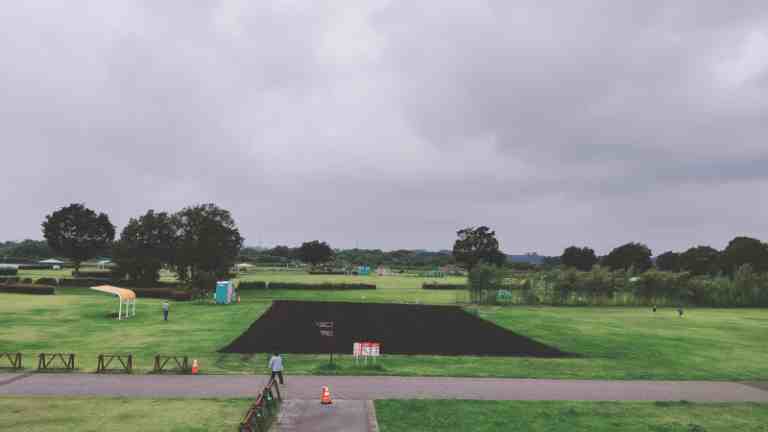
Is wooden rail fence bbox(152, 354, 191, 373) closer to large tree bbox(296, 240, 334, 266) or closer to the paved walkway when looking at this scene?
the paved walkway

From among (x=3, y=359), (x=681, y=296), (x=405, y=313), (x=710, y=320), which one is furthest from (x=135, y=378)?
(x=681, y=296)

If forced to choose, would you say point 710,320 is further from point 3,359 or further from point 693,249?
point 693,249

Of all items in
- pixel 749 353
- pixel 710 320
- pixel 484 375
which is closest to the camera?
pixel 484 375

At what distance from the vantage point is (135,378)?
21906 mm

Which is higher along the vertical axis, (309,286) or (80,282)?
(309,286)

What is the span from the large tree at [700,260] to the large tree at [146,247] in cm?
12122

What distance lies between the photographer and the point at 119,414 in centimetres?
1691

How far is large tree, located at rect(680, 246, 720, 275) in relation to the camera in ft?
420

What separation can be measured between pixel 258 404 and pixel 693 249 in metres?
169

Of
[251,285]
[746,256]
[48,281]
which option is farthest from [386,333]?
[746,256]

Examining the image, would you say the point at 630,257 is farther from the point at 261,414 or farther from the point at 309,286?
the point at 261,414

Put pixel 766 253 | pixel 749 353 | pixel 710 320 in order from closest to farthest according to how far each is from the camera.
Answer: pixel 749 353 → pixel 710 320 → pixel 766 253

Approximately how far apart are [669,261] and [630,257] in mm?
25301

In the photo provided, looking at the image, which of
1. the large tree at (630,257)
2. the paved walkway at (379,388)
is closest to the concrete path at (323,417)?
the paved walkway at (379,388)
